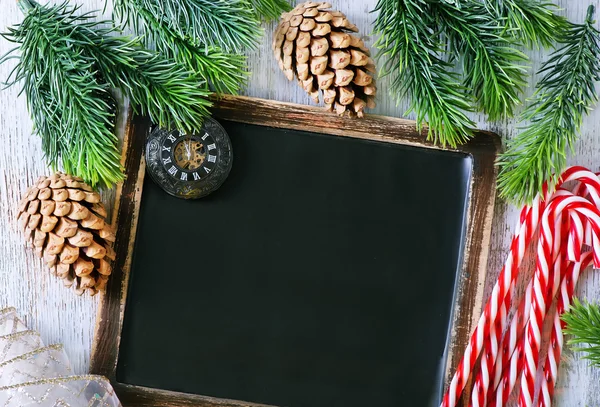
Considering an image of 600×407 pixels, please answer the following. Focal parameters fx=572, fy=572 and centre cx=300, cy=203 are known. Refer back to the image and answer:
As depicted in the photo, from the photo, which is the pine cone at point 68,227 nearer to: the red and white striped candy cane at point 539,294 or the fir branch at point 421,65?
the fir branch at point 421,65

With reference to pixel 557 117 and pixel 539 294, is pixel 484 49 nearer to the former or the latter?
pixel 557 117

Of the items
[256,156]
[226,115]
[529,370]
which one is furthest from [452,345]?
[226,115]

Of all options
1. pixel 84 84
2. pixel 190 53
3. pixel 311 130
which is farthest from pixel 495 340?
pixel 84 84

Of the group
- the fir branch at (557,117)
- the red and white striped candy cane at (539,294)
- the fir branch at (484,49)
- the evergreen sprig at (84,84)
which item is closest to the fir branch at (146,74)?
the evergreen sprig at (84,84)

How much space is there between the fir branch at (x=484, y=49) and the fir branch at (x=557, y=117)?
2.6 inches

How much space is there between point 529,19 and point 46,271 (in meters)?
1.12

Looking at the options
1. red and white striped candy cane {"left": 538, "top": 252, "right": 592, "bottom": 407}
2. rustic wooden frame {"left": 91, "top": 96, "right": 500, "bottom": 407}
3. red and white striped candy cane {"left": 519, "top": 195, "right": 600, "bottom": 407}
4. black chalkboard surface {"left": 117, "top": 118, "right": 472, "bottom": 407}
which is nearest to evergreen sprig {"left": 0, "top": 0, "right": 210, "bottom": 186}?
rustic wooden frame {"left": 91, "top": 96, "right": 500, "bottom": 407}

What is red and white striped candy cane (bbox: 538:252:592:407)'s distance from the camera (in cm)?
121

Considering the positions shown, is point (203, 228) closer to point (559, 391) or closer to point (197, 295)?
point (197, 295)

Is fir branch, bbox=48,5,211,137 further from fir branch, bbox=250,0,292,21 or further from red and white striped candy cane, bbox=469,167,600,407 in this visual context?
red and white striped candy cane, bbox=469,167,600,407

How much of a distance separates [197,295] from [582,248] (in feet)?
2.79

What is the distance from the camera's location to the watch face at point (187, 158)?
117 centimetres

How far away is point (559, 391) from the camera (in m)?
1.26

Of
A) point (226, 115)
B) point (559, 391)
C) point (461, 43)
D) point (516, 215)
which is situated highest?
point (461, 43)
